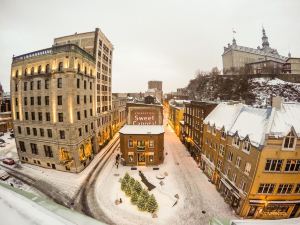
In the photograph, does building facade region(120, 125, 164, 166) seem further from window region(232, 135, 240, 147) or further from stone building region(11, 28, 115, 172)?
window region(232, 135, 240, 147)

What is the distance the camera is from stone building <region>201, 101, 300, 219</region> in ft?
65.1

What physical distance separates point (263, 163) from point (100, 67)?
4498cm

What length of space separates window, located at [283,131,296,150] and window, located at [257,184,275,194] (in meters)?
5.31

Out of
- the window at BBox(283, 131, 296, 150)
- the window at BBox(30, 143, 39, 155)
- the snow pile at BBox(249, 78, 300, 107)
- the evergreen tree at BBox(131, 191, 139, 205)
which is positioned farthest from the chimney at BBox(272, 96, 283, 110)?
the snow pile at BBox(249, 78, 300, 107)

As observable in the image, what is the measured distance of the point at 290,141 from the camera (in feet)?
64.8

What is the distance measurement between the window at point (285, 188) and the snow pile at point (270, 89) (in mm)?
62372

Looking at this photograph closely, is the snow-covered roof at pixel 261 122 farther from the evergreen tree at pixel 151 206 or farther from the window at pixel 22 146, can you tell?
the window at pixel 22 146

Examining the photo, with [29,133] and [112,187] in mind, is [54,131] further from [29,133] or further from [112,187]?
[112,187]

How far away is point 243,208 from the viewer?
21.9m

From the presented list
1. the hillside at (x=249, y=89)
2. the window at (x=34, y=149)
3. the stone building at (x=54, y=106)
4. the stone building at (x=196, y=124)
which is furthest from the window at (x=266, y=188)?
the hillside at (x=249, y=89)

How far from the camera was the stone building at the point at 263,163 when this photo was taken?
19.8 metres

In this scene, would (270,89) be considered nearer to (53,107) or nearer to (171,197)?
(171,197)

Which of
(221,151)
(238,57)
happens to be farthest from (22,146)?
(238,57)

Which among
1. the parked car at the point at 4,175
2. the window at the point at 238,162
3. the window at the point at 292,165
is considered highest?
the window at the point at 292,165
